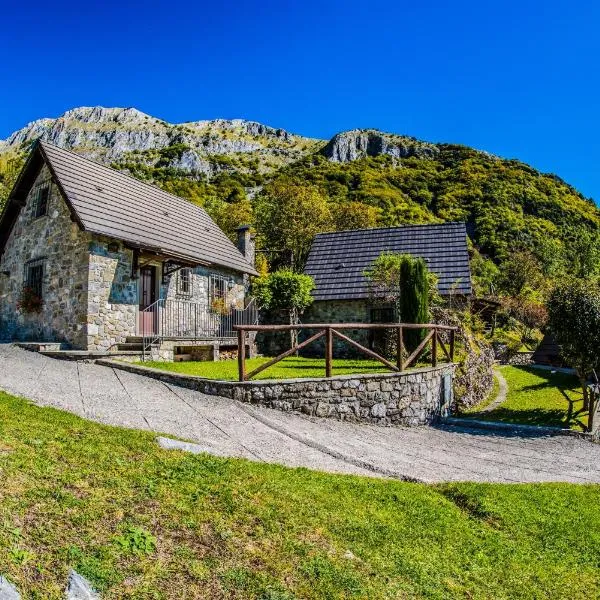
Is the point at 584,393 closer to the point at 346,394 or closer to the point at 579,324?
the point at 579,324

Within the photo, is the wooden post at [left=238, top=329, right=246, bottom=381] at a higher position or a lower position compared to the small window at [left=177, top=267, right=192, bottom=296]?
lower

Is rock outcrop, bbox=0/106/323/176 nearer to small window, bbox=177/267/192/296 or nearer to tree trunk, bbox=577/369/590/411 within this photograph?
small window, bbox=177/267/192/296

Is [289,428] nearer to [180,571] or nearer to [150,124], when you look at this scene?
[180,571]

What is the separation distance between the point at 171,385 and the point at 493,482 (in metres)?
6.52

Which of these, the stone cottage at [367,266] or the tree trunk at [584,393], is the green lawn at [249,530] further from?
the stone cottage at [367,266]

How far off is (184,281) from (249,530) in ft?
49.3

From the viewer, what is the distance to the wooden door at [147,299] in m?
16.4

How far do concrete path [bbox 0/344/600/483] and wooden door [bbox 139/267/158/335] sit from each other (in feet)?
17.3

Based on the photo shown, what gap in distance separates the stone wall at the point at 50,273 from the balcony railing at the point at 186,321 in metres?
2.26

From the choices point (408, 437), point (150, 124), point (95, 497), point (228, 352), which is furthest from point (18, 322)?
point (150, 124)

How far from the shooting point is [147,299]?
17.1m

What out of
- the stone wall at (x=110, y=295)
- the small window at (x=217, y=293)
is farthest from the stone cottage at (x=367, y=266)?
the stone wall at (x=110, y=295)

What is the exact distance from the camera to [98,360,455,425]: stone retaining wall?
9836 mm

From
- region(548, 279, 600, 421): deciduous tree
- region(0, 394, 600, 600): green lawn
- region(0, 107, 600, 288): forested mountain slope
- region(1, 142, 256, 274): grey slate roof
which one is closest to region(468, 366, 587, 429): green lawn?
region(548, 279, 600, 421): deciduous tree
